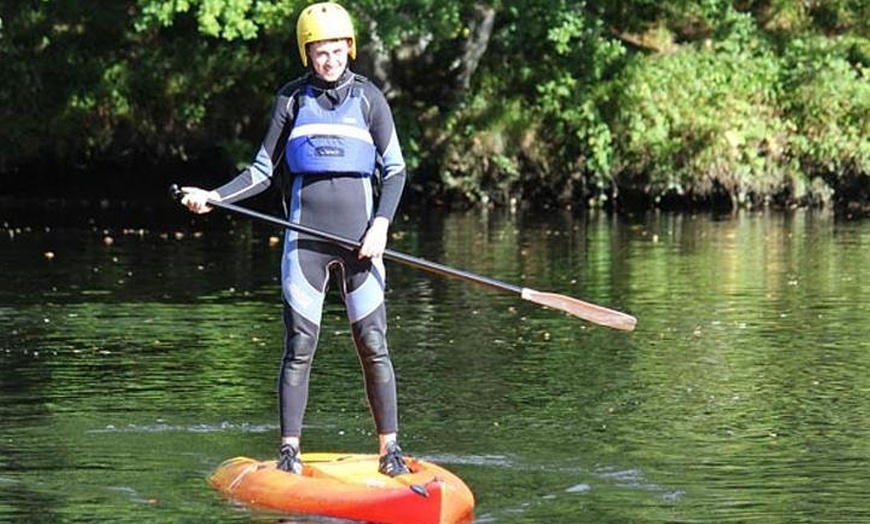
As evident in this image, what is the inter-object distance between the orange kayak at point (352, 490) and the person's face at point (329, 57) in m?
1.74

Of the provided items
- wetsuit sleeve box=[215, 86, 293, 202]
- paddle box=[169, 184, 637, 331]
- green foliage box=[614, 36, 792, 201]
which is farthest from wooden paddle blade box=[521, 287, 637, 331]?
green foliage box=[614, 36, 792, 201]

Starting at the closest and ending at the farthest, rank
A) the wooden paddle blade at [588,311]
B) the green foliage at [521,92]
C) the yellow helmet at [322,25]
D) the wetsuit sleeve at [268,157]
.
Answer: the yellow helmet at [322,25], the wetsuit sleeve at [268,157], the wooden paddle blade at [588,311], the green foliage at [521,92]

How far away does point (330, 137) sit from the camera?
952cm

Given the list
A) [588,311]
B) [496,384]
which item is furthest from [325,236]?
[496,384]

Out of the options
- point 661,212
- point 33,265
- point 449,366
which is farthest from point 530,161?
point 449,366

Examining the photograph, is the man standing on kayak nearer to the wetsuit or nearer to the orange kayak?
the wetsuit

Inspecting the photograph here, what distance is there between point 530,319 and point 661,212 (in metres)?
14.5

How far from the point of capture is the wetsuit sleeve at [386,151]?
31.6 feet

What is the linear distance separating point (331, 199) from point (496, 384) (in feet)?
12.2

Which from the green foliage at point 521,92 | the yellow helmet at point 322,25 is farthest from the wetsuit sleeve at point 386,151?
Answer: the green foliage at point 521,92

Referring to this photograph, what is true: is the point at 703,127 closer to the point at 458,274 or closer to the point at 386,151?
the point at 458,274

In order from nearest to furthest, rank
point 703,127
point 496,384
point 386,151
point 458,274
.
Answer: point 386,151 < point 458,274 < point 496,384 < point 703,127

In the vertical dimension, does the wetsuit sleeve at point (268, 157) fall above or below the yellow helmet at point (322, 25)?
below

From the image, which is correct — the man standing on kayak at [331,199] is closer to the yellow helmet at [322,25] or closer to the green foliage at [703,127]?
the yellow helmet at [322,25]
